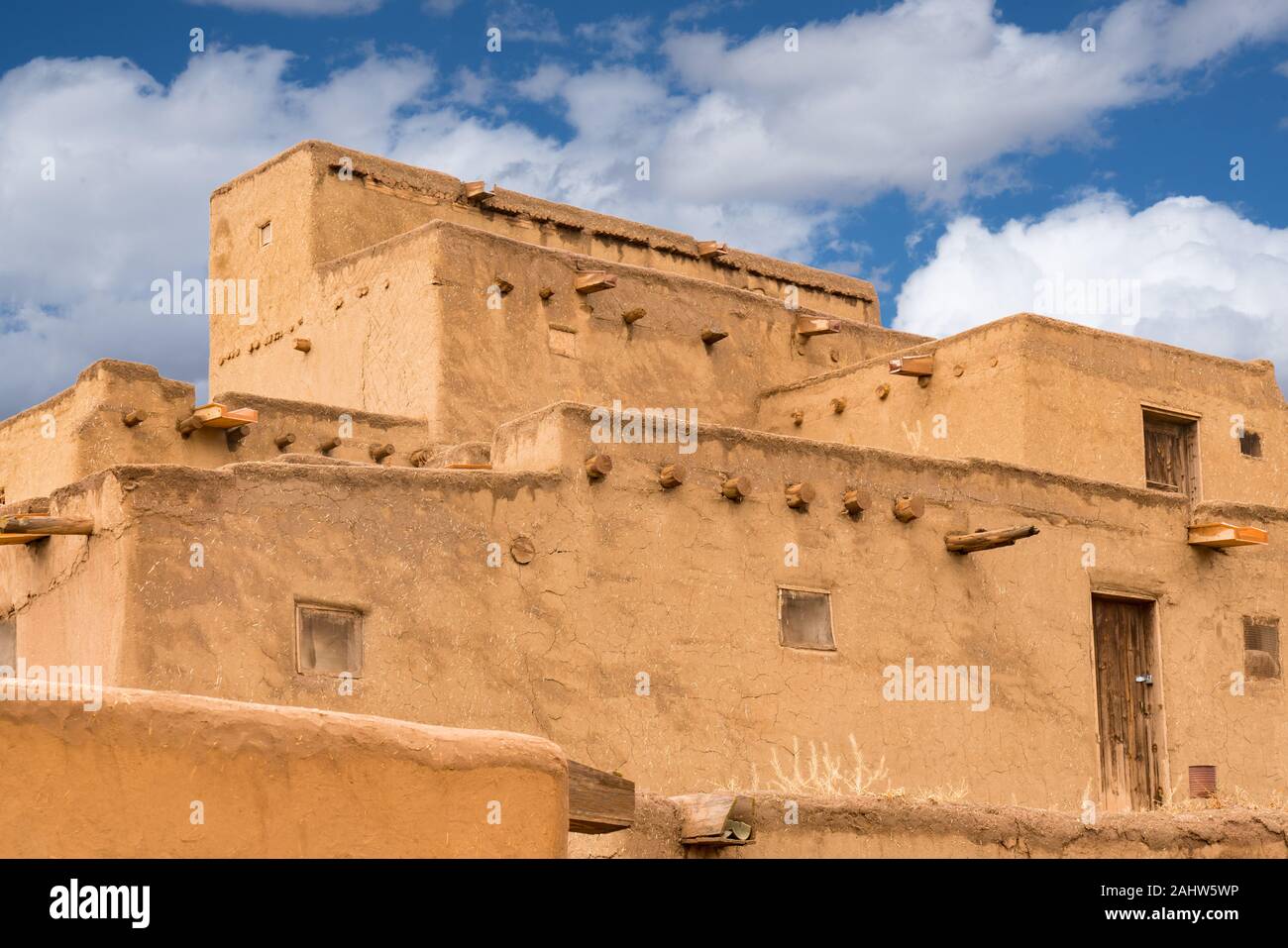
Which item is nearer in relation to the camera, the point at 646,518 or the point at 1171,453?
the point at 646,518

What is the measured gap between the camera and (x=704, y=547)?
12984 mm

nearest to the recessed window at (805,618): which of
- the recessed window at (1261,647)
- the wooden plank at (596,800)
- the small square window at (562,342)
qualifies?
the recessed window at (1261,647)

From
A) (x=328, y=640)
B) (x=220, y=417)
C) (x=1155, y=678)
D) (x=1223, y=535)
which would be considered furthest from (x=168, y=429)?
(x=1223, y=535)

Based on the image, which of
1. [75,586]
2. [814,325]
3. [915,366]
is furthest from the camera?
[814,325]

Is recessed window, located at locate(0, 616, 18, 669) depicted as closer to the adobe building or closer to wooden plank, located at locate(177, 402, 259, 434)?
the adobe building

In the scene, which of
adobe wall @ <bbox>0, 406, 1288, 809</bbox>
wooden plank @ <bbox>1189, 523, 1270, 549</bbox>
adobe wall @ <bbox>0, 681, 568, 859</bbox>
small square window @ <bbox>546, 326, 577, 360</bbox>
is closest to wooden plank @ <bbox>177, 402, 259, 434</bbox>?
adobe wall @ <bbox>0, 406, 1288, 809</bbox>

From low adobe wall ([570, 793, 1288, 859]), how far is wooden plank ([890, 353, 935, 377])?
626 centimetres

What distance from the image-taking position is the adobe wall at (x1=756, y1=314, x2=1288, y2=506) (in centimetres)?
1669

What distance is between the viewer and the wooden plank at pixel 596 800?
7.58 metres

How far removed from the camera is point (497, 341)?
1697cm

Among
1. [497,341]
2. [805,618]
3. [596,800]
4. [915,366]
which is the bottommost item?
[596,800]

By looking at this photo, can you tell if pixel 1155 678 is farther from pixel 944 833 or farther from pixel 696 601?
pixel 944 833

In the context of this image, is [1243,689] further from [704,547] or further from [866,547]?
[704,547]

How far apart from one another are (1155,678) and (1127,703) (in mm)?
346
